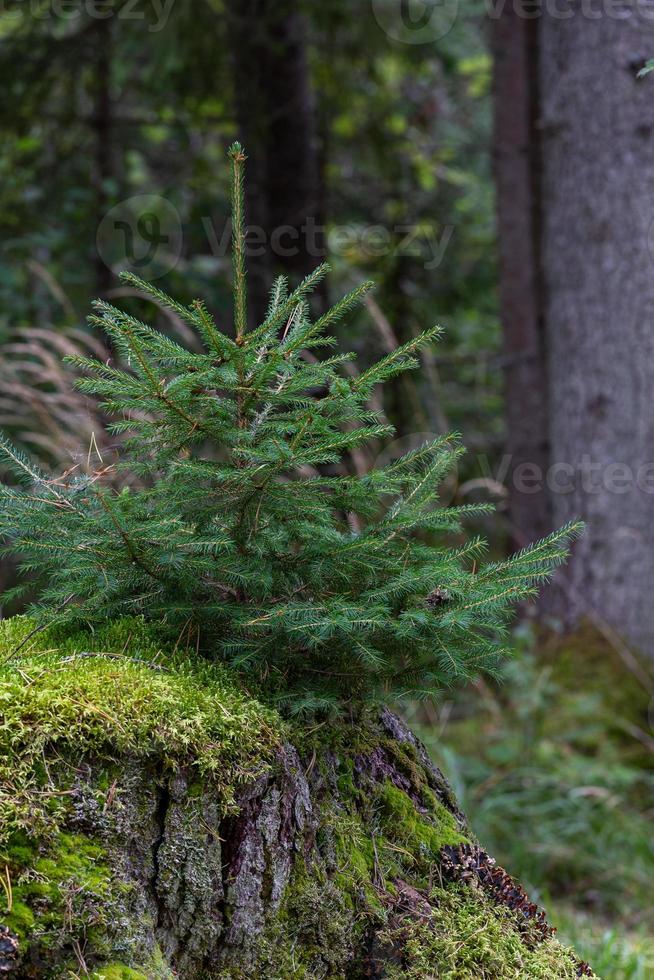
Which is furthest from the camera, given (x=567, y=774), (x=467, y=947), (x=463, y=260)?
(x=463, y=260)

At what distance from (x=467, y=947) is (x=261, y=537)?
34.6 inches

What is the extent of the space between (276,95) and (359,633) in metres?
6.11

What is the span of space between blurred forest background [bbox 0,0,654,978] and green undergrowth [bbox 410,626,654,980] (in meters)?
0.01

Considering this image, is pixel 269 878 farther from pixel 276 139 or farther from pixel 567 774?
pixel 276 139

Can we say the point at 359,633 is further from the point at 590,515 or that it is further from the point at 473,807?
the point at 590,515

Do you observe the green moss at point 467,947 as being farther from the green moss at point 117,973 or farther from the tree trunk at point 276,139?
the tree trunk at point 276,139

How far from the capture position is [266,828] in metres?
1.71

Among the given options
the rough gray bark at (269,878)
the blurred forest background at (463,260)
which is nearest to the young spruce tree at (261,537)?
the rough gray bark at (269,878)

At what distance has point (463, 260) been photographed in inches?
361

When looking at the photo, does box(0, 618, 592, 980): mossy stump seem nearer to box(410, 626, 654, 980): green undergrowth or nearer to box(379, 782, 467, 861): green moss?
box(379, 782, 467, 861): green moss

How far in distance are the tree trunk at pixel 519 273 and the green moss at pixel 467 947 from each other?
199 inches

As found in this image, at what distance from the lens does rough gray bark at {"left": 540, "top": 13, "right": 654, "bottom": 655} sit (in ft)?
17.6

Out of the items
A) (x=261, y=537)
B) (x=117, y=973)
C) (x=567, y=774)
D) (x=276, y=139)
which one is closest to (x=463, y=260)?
(x=276, y=139)

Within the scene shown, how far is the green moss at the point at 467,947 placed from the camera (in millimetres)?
1768
